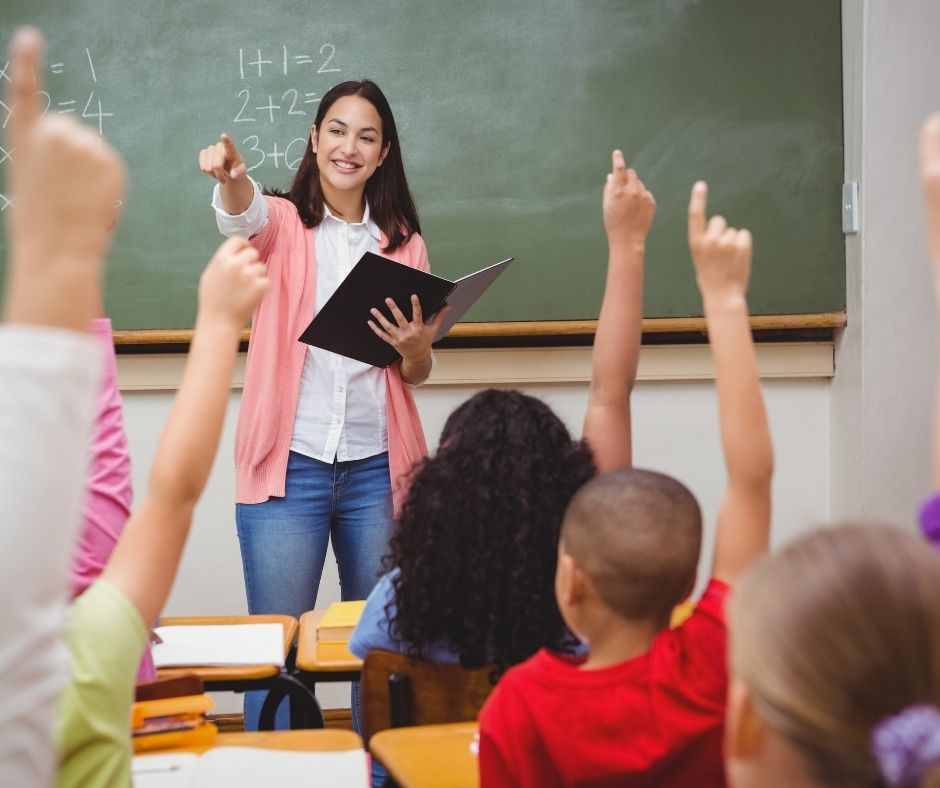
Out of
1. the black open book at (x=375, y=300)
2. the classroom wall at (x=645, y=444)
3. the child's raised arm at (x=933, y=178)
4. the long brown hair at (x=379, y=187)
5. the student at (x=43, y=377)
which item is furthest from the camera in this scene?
the classroom wall at (x=645, y=444)

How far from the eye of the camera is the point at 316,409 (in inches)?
103

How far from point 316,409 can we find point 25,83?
1.94 metres

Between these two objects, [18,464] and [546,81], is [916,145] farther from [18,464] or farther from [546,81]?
[18,464]

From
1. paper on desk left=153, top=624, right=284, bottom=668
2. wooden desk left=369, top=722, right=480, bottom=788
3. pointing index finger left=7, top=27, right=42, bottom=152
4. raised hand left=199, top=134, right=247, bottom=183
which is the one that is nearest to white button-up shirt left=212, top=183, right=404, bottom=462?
raised hand left=199, top=134, right=247, bottom=183

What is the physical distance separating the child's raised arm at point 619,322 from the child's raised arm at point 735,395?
0.47 metres

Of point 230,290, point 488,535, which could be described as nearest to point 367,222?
point 488,535

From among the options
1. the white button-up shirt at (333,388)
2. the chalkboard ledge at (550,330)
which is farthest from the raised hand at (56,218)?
the chalkboard ledge at (550,330)

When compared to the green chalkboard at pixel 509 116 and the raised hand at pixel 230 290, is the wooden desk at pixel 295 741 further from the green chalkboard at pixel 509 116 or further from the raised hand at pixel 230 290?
the green chalkboard at pixel 509 116

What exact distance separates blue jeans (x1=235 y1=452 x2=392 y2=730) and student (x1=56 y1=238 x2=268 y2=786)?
1.53 m

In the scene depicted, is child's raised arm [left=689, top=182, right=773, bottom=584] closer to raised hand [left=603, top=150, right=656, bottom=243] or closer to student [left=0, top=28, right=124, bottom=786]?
raised hand [left=603, top=150, right=656, bottom=243]

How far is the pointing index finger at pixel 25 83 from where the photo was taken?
0.65 meters

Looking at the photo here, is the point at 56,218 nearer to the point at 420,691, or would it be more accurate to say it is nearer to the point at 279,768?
the point at 279,768

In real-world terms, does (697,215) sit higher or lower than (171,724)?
higher

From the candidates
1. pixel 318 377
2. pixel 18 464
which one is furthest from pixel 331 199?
pixel 18 464
